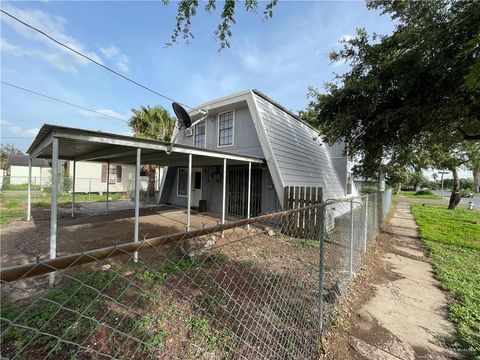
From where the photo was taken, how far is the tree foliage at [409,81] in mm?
4781

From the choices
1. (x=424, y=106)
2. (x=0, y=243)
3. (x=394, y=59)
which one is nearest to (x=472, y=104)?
(x=424, y=106)

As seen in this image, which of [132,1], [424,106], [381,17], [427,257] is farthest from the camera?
[381,17]

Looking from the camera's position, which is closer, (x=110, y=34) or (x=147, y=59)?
(x=110, y=34)

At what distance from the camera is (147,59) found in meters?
8.55

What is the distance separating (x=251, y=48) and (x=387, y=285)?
735 cm

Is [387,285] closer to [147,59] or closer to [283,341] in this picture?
[283,341]

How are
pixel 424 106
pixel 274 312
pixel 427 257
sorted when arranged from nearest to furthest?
pixel 274 312, pixel 424 106, pixel 427 257

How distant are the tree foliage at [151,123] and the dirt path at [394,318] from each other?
15.5 metres

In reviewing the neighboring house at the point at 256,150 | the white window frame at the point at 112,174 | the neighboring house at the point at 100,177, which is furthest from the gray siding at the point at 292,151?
the white window frame at the point at 112,174

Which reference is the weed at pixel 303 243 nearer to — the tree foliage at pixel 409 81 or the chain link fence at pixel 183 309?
the chain link fence at pixel 183 309

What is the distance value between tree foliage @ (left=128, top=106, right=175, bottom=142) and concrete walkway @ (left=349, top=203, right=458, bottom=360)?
51.5 ft

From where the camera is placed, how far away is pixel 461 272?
5.19 m

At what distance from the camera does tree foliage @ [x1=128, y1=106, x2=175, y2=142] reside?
670 inches

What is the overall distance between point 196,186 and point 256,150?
4.65 meters
